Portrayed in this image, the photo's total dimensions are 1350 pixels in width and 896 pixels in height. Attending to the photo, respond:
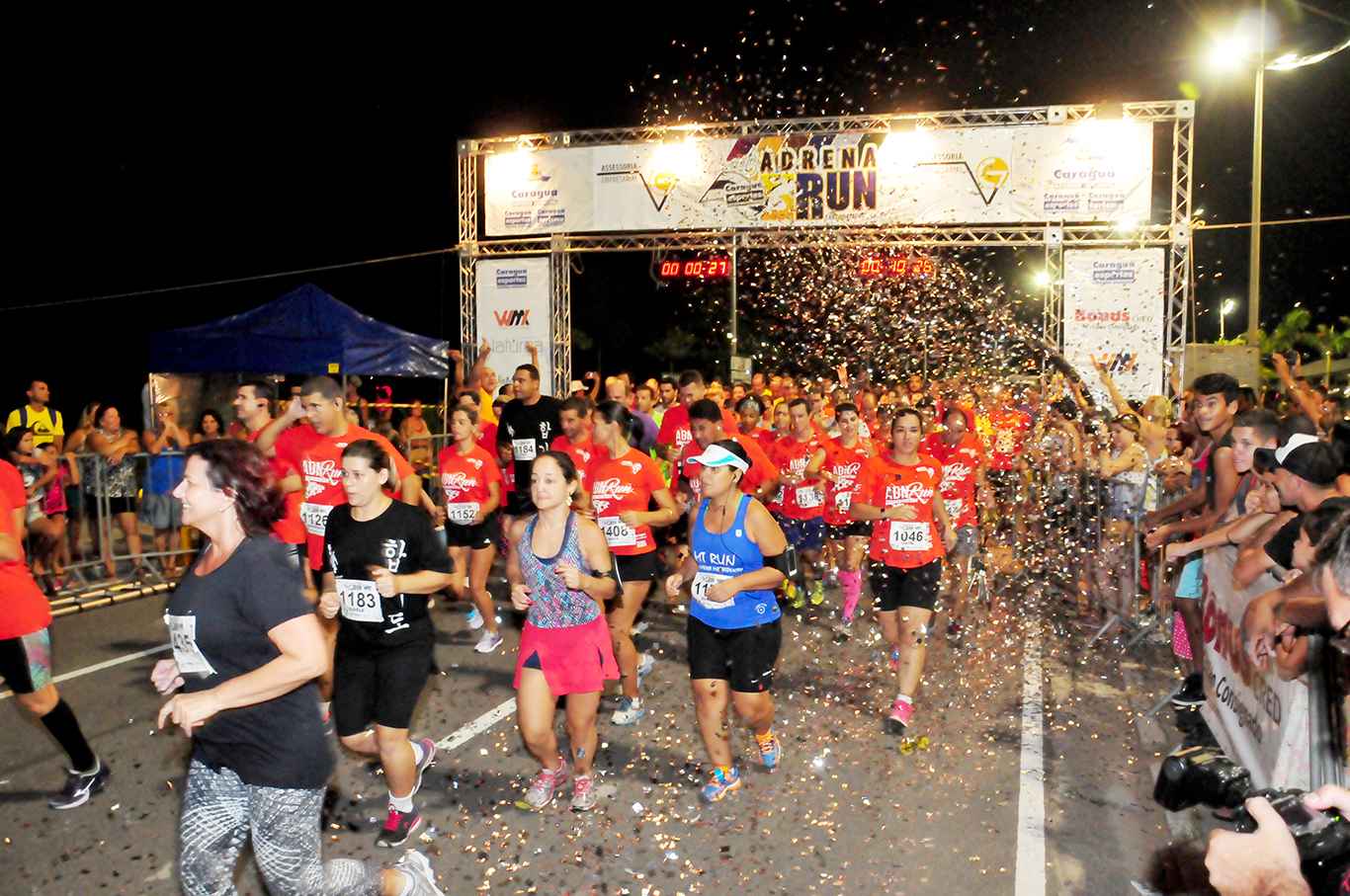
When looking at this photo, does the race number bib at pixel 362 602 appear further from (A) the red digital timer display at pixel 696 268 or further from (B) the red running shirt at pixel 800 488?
(A) the red digital timer display at pixel 696 268

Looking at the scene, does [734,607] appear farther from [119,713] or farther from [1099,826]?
[119,713]

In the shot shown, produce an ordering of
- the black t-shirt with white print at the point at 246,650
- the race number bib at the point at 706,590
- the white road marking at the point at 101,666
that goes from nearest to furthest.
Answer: the black t-shirt with white print at the point at 246,650
the race number bib at the point at 706,590
the white road marking at the point at 101,666

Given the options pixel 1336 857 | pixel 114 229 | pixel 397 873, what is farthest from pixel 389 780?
pixel 114 229

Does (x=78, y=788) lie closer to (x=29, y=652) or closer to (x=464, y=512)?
(x=29, y=652)

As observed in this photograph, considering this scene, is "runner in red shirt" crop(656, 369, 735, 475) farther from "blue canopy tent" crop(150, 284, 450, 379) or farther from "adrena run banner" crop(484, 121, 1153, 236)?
"adrena run banner" crop(484, 121, 1153, 236)

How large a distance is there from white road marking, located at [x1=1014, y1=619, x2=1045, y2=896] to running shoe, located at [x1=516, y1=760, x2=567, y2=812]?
2.30 meters

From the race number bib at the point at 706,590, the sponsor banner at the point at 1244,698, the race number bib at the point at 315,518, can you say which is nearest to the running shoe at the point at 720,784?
the race number bib at the point at 706,590

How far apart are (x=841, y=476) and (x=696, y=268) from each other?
12.0 metres

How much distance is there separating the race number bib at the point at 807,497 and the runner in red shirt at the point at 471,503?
3.20 meters

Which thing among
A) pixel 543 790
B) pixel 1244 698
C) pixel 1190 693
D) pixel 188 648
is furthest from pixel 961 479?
pixel 188 648

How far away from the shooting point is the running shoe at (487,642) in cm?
884

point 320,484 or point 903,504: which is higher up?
point 320,484

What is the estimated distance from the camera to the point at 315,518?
6.80 m

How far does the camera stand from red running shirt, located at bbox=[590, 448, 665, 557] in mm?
7457
